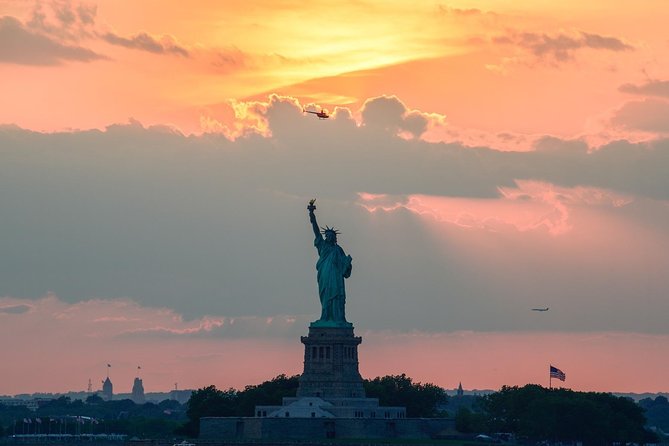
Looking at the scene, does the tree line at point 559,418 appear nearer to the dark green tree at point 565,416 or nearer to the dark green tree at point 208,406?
the dark green tree at point 565,416

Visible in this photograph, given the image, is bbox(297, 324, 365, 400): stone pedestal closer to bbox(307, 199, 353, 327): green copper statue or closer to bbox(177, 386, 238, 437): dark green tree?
bbox(307, 199, 353, 327): green copper statue

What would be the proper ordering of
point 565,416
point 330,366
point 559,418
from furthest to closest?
1. point 565,416
2. point 559,418
3. point 330,366

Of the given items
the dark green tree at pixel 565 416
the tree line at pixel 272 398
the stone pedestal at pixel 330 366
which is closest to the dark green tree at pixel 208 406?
the tree line at pixel 272 398

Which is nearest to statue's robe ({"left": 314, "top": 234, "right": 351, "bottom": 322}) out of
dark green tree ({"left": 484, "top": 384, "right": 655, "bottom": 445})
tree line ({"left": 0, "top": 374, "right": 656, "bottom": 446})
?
tree line ({"left": 0, "top": 374, "right": 656, "bottom": 446})

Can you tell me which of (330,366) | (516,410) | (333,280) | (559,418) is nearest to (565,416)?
(559,418)

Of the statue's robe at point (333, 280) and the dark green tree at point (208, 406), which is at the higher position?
the statue's robe at point (333, 280)

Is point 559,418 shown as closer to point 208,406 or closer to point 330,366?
point 330,366

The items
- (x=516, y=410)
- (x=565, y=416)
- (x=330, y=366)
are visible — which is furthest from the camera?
(x=516, y=410)

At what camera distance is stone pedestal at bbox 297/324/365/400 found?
177500mm

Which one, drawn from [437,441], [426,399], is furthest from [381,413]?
[426,399]

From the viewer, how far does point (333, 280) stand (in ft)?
593

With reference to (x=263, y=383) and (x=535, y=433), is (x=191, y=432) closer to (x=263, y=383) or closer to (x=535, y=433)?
(x=263, y=383)

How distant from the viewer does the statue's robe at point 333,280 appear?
18075 centimetres

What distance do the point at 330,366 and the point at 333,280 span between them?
8.47 metres
